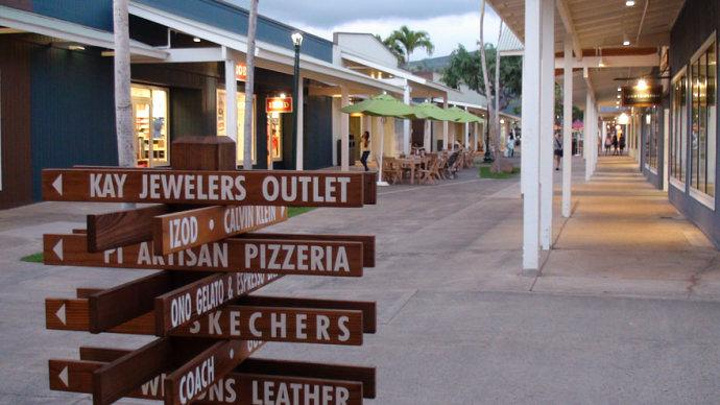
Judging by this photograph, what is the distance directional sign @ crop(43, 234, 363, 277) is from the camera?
10.7 feet

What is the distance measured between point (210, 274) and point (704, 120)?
12.2 metres

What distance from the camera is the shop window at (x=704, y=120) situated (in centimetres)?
1283

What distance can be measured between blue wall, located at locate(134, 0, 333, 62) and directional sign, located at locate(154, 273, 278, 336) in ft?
63.8

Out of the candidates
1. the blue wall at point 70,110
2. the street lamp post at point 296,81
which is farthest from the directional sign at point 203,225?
the street lamp post at point 296,81

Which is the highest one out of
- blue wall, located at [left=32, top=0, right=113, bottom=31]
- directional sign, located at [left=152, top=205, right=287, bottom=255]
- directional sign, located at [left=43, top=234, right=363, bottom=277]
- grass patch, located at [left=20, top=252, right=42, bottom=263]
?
blue wall, located at [left=32, top=0, right=113, bottom=31]

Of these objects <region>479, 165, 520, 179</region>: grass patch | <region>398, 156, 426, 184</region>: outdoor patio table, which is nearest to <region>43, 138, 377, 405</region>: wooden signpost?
<region>398, 156, 426, 184</region>: outdoor patio table

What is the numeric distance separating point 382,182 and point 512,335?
20.3 m

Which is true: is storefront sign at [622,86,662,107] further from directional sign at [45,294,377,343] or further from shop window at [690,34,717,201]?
directional sign at [45,294,377,343]

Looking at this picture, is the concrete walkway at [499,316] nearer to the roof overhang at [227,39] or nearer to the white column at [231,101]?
the white column at [231,101]

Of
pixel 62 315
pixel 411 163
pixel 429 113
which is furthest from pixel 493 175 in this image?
pixel 62 315

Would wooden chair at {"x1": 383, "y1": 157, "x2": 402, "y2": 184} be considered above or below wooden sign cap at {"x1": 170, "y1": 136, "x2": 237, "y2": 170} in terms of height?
below

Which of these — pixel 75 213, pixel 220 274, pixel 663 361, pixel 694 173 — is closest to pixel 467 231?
pixel 694 173

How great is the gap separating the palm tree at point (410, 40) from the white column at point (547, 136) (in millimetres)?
68925

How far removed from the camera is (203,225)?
3217 millimetres
